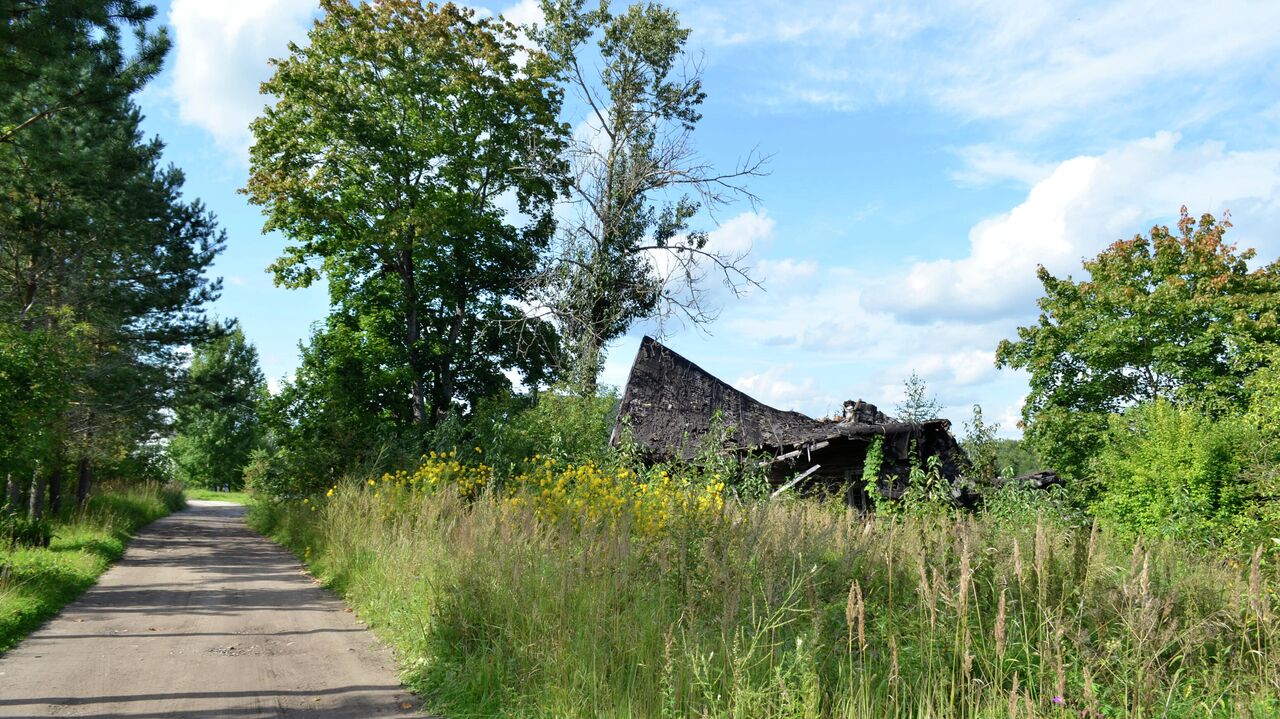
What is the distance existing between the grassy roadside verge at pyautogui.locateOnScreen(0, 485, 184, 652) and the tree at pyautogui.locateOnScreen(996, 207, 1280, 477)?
26511mm

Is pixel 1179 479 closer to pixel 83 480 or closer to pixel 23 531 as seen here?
pixel 23 531

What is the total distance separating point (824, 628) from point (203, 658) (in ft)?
18.1

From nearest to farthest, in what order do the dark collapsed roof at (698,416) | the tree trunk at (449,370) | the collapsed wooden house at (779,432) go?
the collapsed wooden house at (779,432) < the dark collapsed roof at (698,416) < the tree trunk at (449,370)

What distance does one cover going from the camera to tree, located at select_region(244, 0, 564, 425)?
25.0m

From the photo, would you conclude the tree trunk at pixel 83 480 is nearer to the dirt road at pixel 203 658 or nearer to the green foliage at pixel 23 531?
the green foliage at pixel 23 531

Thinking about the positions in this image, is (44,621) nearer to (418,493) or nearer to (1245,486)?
(418,493)

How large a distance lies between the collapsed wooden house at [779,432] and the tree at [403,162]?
7.41 meters

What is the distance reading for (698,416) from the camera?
731 inches

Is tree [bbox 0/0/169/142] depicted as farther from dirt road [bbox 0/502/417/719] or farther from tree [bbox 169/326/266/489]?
tree [bbox 169/326/266/489]

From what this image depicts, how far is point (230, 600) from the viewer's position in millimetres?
10242

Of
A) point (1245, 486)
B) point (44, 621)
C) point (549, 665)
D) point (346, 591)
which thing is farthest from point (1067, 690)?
point (1245, 486)

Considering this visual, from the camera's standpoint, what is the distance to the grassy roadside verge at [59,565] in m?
8.27

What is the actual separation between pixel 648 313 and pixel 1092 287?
17664mm

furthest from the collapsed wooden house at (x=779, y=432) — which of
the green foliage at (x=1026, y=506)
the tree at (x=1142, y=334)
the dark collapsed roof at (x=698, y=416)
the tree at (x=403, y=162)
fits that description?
the tree at (x=1142, y=334)
